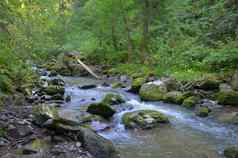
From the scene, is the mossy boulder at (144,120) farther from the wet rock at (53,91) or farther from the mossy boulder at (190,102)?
the wet rock at (53,91)

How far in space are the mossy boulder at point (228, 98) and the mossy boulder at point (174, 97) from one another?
117 centimetres

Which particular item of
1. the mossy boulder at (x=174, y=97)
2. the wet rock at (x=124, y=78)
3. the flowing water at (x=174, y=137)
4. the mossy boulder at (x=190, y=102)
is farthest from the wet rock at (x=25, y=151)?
the wet rock at (x=124, y=78)

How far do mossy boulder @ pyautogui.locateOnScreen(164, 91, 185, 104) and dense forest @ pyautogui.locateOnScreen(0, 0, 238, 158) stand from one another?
0.03 m

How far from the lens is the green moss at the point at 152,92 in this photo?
39.1 ft

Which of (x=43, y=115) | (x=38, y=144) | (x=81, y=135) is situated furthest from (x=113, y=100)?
(x=38, y=144)

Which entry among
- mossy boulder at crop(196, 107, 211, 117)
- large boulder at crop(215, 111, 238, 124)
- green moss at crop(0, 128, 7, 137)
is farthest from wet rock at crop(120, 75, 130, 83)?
green moss at crop(0, 128, 7, 137)

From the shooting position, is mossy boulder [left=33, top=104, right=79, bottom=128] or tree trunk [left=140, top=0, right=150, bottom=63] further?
tree trunk [left=140, top=0, right=150, bottom=63]

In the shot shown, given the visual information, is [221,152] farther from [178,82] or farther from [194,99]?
[178,82]

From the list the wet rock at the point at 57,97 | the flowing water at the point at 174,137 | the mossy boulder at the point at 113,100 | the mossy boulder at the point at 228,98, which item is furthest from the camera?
the wet rock at the point at 57,97

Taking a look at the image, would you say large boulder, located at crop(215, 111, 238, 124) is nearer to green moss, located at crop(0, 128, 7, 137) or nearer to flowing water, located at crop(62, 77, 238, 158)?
flowing water, located at crop(62, 77, 238, 158)

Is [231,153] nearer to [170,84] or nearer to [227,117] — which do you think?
[227,117]

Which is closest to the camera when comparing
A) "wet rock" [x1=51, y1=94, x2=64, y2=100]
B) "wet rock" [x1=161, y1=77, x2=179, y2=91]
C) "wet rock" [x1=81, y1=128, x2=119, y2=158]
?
"wet rock" [x1=81, y1=128, x2=119, y2=158]

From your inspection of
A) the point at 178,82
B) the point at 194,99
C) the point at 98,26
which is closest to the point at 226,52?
the point at 178,82

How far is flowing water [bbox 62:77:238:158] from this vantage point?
702 cm
